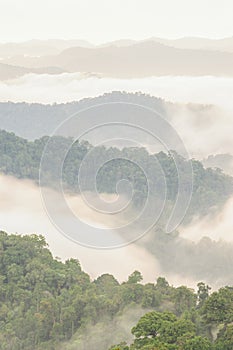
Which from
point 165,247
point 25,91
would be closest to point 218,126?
point 25,91

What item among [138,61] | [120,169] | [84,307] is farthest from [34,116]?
[84,307]

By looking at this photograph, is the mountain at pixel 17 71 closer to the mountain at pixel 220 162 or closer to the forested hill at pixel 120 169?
the mountain at pixel 220 162

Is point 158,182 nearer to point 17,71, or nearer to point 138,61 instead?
point 138,61

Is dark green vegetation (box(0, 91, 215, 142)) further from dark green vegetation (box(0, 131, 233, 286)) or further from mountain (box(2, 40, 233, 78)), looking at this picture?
dark green vegetation (box(0, 131, 233, 286))

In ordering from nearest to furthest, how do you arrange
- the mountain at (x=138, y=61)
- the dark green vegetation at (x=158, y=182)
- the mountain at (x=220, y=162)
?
the dark green vegetation at (x=158, y=182)
the mountain at (x=220, y=162)
the mountain at (x=138, y=61)

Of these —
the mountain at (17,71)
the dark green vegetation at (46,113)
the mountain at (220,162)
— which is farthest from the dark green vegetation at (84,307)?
the mountain at (17,71)
